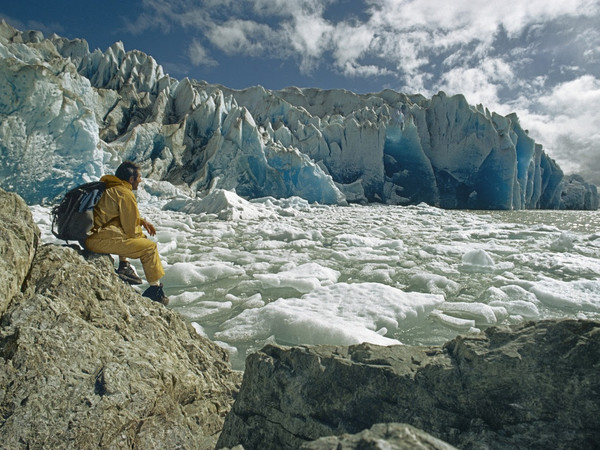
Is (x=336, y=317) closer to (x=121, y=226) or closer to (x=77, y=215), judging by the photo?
(x=121, y=226)

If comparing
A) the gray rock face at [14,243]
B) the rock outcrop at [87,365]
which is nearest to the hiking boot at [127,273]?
the rock outcrop at [87,365]

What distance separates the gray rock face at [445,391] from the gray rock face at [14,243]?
3.04 feet

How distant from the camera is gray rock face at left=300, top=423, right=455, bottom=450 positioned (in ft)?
2.22

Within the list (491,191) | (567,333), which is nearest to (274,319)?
(567,333)

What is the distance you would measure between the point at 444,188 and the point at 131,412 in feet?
102

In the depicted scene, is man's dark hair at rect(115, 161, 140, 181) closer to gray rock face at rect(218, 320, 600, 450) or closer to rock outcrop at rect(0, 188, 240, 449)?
rock outcrop at rect(0, 188, 240, 449)

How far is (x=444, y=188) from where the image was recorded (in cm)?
2895

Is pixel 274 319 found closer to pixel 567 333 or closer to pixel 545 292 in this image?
pixel 567 333

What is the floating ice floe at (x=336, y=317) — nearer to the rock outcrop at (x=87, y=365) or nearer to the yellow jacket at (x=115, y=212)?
the rock outcrop at (x=87, y=365)

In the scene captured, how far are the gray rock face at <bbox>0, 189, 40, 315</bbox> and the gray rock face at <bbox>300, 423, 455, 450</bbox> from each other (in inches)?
47.2

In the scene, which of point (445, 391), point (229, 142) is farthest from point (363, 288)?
point (229, 142)

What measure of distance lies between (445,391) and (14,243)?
169cm

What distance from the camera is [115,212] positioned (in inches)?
83.8

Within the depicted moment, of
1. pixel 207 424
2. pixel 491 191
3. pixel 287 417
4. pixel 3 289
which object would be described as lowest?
pixel 207 424
